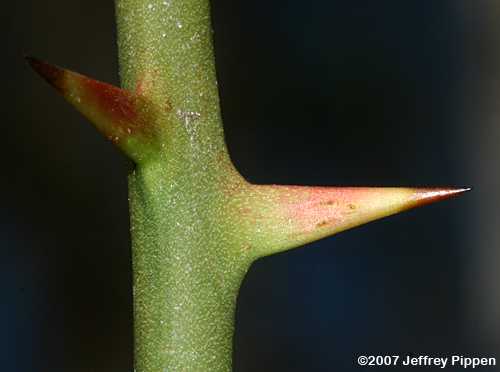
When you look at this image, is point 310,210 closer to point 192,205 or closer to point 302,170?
point 192,205

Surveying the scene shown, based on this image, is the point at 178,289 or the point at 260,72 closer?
the point at 178,289

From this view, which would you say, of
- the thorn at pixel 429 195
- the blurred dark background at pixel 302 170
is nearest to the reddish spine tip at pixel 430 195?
the thorn at pixel 429 195

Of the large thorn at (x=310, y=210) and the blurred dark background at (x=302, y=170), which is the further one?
the blurred dark background at (x=302, y=170)

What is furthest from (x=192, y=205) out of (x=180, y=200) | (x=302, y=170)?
(x=302, y=170)

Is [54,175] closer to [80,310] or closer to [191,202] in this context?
[80,310]

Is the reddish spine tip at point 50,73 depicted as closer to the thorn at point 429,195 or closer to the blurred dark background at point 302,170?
the thorn at point 429,195

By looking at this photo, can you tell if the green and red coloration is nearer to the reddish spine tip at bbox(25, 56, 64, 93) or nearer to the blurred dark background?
the reddish spine tip at bbox(25, 56, 64, 93)

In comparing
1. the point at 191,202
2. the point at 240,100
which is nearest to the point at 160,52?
the point at 191,202
